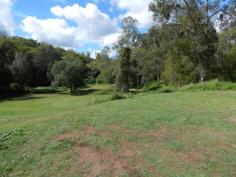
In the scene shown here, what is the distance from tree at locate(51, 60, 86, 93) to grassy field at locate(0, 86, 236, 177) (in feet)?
167

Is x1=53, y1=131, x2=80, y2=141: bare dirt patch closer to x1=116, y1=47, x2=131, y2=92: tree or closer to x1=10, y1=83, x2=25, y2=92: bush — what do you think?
x1=116, y1=47, x2=131, y2=92: tree

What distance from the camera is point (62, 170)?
7059 mm

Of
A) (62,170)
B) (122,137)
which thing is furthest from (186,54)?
(62,170)

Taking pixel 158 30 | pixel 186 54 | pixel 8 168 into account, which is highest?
pixel 158 30

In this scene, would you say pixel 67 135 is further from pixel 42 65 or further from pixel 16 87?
pixel 42 65

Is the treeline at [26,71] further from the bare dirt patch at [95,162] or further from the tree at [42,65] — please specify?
the bare dirt patch at [95,162]

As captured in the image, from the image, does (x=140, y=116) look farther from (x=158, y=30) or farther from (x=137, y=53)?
(x=137, y=53)

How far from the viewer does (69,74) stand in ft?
202

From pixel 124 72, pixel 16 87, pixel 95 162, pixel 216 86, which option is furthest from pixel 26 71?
pixel 95 162

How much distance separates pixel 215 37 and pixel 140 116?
2231cm

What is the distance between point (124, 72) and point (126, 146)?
45.4m

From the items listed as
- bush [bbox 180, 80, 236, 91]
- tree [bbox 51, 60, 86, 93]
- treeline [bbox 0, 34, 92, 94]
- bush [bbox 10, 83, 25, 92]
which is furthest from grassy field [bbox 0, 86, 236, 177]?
bush [bbox 10, 83, 25, 92]

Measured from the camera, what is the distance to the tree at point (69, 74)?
61.9 meters

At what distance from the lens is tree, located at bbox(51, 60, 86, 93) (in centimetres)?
6194
